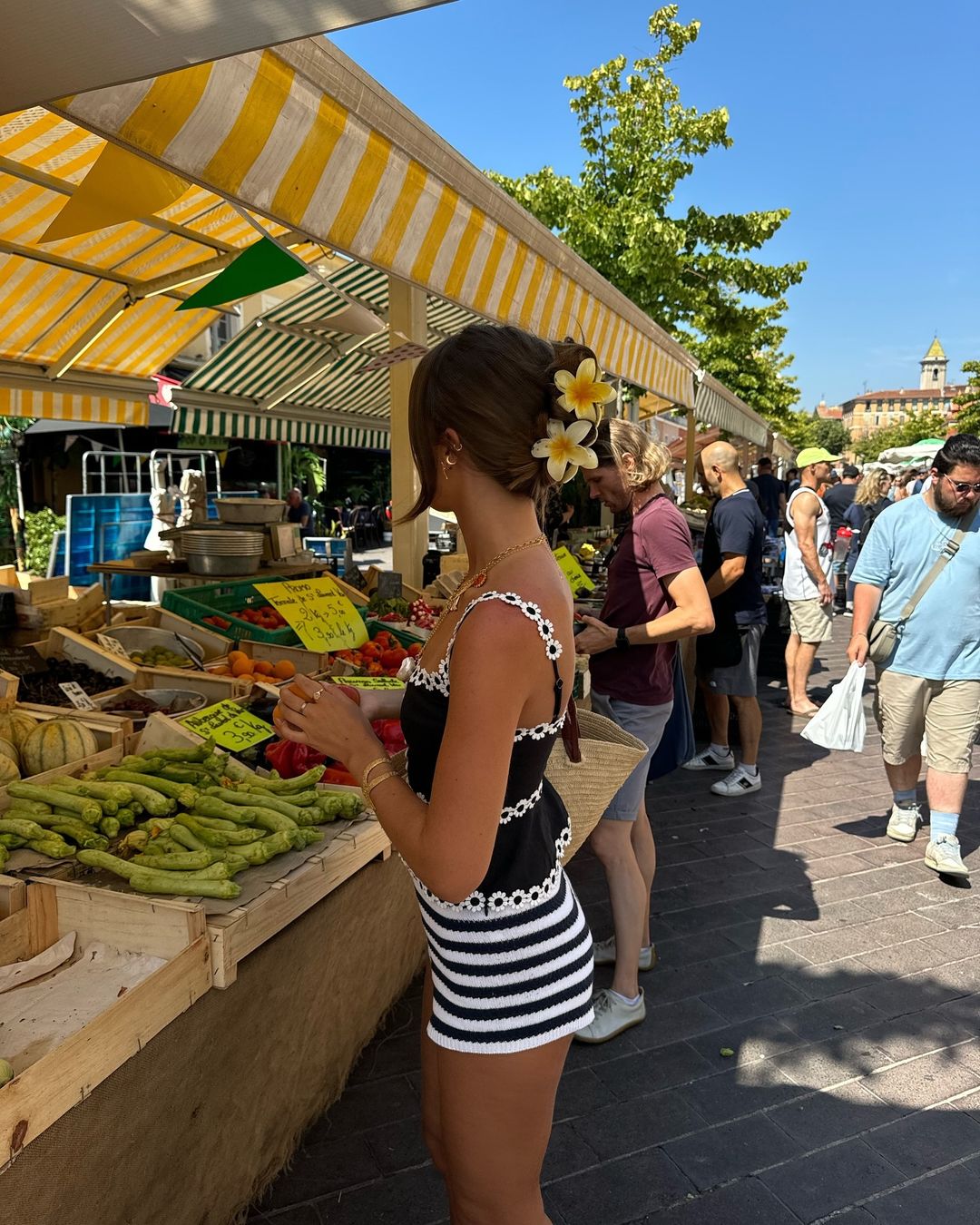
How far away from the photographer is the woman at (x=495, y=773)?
1366mm

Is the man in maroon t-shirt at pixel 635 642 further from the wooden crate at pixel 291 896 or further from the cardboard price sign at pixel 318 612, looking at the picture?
the cardboard price sign at pixel 318 612

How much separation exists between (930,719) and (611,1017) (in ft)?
8.26

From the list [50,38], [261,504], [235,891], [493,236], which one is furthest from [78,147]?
[235,891]

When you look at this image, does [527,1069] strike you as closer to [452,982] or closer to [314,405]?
[452,982]

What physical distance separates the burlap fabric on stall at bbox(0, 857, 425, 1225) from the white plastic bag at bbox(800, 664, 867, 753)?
2.70m

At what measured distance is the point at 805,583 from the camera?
7449mm

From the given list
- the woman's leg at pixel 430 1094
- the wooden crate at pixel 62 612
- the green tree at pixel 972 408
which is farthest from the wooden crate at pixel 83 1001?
the green tree at pixel 972 408

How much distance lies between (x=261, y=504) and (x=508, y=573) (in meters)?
4.50

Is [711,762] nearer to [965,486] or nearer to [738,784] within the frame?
[738,784]

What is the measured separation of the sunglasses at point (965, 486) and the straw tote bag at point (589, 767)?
2.70 meters

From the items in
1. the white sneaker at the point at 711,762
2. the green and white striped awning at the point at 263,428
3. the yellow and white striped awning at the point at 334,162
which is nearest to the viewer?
the yellow and white striped awning at the point at 334,162

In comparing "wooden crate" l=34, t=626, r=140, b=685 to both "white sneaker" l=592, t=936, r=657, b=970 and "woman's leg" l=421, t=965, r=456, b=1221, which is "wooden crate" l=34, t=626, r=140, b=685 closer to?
"white sneaker" l=592, t=936, r=657, b=970

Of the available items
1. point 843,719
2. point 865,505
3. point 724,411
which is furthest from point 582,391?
point 724,411

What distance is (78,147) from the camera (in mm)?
5098
